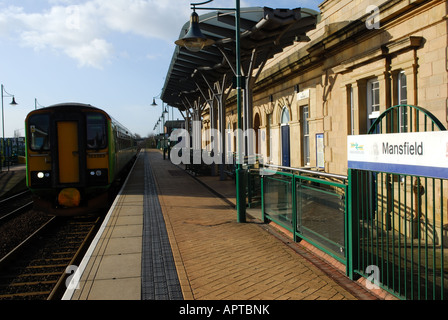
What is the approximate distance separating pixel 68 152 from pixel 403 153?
31.9 ft

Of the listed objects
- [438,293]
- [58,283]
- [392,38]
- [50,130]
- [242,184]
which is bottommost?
[58,283]

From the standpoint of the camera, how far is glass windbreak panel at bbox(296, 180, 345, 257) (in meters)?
5.31

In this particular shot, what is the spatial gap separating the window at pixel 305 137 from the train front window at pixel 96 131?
276 inches

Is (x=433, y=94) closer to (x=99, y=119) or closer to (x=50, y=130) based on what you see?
(x=99, y=119)

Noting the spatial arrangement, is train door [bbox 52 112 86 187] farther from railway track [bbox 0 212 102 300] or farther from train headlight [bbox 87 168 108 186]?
railway track [bbox 0 212 102 300]

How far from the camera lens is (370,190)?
468cm

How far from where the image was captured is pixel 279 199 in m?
7.65

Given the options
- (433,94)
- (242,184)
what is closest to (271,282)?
(242,184)

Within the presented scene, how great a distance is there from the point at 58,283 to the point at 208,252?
2.27 meters

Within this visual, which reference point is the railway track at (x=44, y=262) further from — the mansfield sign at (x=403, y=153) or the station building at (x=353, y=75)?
the station building at (x=353, y=75)

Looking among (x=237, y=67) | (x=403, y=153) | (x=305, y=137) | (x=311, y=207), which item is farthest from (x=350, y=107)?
(x=403, y=153)

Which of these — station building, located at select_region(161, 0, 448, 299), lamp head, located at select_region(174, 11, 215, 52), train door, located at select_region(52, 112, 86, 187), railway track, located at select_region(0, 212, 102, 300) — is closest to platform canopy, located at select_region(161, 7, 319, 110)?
station building, located at select_region(161, 0, 448, 299)

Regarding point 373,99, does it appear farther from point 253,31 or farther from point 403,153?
point 403,153
